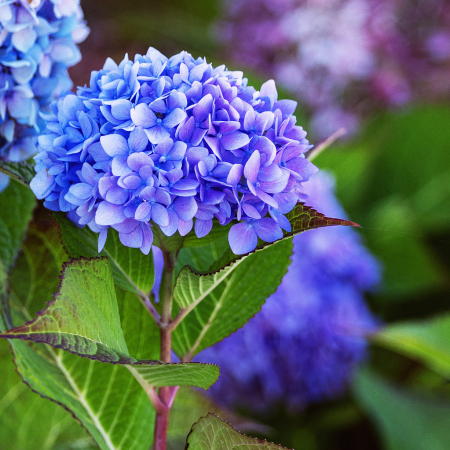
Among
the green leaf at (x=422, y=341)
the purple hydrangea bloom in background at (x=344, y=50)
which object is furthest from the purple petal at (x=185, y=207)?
the purple hydrangea bloom in background at (x=344, y=50)

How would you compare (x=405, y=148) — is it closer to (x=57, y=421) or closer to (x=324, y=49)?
(x=324, y=49)

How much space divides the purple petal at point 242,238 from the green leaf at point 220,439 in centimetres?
10

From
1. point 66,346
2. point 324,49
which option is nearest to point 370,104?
point 324,49

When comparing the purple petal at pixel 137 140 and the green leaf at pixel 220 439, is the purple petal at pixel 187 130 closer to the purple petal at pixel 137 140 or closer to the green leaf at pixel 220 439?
the purple petal at pixel 137 140

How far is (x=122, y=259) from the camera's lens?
1.12 ft

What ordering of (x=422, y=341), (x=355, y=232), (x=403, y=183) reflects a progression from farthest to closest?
(x=403, y=183) → (x=355, y=232) → (x=422, y=341)

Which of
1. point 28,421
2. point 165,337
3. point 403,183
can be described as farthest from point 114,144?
point 403,183

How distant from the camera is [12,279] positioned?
→ 15.6 inches

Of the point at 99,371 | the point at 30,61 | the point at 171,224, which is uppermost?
the point at 30,61

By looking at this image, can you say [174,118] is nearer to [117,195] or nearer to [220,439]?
[117,195]

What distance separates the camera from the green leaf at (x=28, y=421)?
19.6 inches

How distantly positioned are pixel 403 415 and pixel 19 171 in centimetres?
61

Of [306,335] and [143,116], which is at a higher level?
[143,116]

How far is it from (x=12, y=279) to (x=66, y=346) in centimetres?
17
